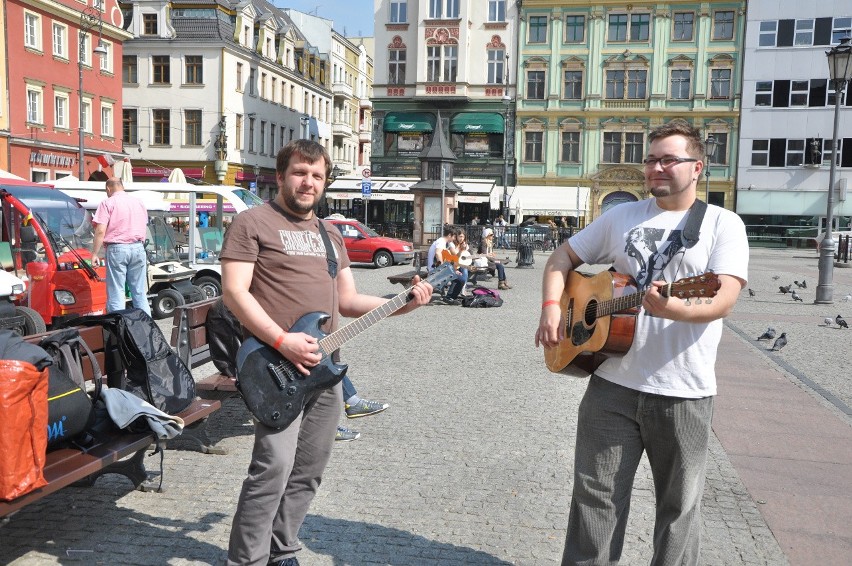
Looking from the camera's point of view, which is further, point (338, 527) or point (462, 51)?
point (462, 51)

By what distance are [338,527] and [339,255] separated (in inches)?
58.4

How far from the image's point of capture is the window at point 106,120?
4134 cm

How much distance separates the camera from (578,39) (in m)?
47.2

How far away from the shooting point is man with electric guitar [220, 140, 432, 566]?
11.2 ft

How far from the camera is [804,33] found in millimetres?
45562

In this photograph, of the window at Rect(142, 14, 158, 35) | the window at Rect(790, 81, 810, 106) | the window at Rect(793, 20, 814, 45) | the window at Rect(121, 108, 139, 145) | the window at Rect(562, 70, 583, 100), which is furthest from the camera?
the window at Rect(121, 108, 139, 145)

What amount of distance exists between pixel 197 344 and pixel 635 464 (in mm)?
4044

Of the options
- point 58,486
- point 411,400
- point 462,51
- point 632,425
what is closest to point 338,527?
point 58,486

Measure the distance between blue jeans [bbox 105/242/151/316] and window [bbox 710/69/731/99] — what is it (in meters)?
42.1

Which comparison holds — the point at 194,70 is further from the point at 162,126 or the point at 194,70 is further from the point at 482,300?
the point at 482,300

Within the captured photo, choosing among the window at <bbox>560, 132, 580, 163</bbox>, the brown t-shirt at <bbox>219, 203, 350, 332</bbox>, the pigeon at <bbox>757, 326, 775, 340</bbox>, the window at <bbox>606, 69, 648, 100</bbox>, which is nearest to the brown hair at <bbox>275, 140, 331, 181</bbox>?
the brown t-shirt at <bbox>219, 203, 350, 332</bbox>

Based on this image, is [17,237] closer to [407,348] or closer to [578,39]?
[407,348]

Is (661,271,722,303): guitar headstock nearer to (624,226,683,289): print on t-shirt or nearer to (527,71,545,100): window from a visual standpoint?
(624,226,683,289): print on t-shirt

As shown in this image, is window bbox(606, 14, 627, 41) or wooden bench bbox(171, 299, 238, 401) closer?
wooden bench bbox(171, 299, 238, 401)
